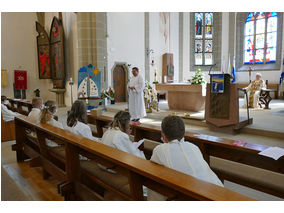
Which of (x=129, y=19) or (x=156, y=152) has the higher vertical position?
(x=129, y=19)

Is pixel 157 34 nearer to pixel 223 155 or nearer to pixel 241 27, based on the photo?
pixel 241 27

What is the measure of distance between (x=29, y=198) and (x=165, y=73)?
432 inches

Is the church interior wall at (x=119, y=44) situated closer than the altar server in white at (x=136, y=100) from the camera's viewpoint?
No

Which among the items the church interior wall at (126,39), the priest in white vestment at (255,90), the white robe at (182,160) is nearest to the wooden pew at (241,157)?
the white robe at (182,160)

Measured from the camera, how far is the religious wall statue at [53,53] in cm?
1082

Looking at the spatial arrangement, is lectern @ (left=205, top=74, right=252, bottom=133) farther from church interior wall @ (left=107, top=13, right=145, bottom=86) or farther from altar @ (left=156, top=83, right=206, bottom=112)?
church interior wall @ (left=107, top=13, right=145, bottom=86)

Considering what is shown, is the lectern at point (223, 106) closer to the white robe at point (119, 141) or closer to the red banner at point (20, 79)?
the white robe at point (119, 141)

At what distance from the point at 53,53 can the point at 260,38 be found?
10.5 meters

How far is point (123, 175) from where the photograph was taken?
206 cm

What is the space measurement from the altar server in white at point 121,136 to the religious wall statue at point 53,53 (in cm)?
929

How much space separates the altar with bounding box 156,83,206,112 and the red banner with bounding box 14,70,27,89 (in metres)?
7.54

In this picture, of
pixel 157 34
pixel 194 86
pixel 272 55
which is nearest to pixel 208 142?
pixel 194 86

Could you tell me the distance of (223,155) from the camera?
2.46m

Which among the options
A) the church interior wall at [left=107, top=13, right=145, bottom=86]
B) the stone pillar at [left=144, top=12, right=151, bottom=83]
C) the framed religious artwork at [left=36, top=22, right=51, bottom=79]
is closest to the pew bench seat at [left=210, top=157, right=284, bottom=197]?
the church interior wall at [left=107, top=13, right=145, bottom=86]
